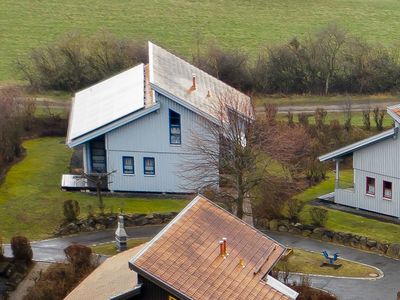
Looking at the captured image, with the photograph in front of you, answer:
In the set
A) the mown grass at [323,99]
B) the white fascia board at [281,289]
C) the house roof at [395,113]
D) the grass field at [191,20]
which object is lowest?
the white fascia board at [281,289]

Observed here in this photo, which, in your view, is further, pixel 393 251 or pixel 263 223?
pixel 263 223

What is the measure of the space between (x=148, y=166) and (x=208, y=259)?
2312 cm

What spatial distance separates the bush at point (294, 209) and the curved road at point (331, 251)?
949 millimetres

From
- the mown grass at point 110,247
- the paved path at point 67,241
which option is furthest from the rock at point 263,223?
the mown grass at point 110,247

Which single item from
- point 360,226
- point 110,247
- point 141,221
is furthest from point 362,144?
point 110,247

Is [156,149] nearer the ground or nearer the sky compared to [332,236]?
nearer the sky

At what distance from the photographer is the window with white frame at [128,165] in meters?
55.2

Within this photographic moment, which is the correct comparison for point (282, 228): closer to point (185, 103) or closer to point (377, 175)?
point (377, 175)

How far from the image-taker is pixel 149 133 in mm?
54531

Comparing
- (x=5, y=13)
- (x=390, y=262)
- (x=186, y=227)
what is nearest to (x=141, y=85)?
(x=390, y=262)

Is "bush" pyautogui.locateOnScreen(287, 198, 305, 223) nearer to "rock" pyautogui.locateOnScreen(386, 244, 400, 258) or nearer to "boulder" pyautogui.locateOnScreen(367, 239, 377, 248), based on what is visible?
"boulder" pyautogui.locateOnScreen(367, 239, 377, 248)

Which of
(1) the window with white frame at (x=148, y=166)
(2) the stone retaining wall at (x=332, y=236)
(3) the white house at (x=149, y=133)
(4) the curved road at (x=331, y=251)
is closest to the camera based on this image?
(4) the curved road at (x=331, y=251)

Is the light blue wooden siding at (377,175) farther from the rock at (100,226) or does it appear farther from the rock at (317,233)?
the rock at (100,226)

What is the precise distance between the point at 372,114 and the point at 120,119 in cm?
2387
